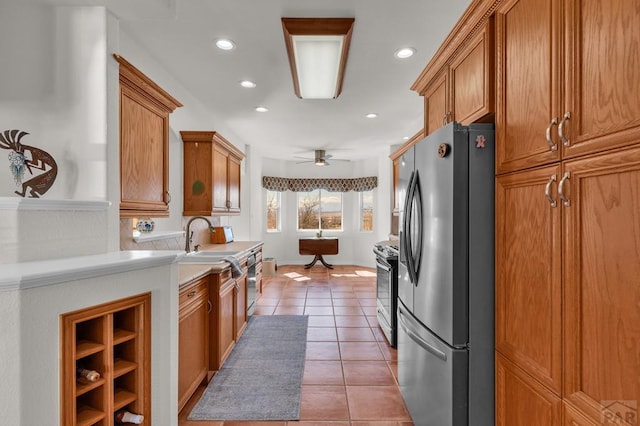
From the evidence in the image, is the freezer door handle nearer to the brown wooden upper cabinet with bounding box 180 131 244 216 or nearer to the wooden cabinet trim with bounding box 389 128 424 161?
the wooden cabinet trim with bounding box 389 128 424 161

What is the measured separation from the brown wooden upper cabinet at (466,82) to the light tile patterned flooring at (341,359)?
189cm

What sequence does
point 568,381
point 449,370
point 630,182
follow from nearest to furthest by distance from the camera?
1. point 630,182
2. point 568,381
3. point 449,370

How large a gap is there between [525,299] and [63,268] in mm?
1737

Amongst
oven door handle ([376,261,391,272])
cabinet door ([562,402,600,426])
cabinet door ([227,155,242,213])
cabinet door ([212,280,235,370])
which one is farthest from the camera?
cabinet door ([227,155,242,213])

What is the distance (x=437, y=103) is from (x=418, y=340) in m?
1.53

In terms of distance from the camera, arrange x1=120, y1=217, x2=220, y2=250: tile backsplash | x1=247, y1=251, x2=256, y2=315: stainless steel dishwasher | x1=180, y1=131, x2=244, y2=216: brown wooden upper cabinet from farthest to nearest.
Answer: x1=247, y1=251, x2=256, y2=315: stainless steel dishwasher, x1=180, y1=131, x2=244, y2=216: brown wooden upper cabinet, x1=120, y1=217, x2=220, y2=250: tile backsplash

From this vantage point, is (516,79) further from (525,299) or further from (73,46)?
(73,46)

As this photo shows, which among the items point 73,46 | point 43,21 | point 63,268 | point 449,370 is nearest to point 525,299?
point 449,370

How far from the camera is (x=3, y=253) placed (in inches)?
47.3

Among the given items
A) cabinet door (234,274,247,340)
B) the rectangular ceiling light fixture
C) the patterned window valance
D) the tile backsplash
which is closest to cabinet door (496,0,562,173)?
the rectangular ceiling light fixture

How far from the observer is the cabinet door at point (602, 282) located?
32.0 inches

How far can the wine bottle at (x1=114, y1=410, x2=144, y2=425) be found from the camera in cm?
144

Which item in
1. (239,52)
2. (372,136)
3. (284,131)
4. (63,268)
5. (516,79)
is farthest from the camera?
(372,136)

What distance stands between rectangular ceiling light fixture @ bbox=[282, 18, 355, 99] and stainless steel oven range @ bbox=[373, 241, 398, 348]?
176cm
